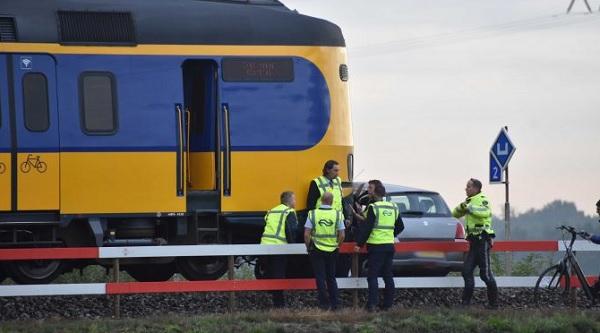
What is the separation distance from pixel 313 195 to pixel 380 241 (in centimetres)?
131

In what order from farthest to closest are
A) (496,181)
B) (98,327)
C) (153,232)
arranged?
(496,181) → (153,232) → (98,327)

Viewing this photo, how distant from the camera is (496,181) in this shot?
90.7 feet

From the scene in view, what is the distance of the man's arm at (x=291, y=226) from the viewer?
19328mm

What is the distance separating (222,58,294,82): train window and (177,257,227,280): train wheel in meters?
2.39

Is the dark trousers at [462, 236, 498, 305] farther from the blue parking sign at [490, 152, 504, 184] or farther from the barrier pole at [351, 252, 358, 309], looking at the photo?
the blue parking sign at [490, 152, 504, 184]

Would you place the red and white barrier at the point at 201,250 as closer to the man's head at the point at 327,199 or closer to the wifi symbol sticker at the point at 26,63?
the man's head at the point at 327,199

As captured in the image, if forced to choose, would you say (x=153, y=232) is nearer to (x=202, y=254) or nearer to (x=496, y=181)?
(x=202, y=254)

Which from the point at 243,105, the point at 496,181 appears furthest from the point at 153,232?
the point at 496,181

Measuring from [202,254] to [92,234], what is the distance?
1714 millimetres

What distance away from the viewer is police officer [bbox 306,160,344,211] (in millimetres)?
19453

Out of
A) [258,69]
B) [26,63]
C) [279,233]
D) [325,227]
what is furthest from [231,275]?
[26,63]

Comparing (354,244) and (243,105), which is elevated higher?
(243,105)

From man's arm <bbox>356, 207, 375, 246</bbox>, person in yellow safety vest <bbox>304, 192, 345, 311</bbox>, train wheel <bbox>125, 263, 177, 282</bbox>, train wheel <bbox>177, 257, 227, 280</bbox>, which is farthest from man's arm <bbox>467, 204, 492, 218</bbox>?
train wheel <bbox>125, 263, 177, 282</bbox>

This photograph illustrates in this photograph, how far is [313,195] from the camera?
1969 cm
